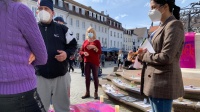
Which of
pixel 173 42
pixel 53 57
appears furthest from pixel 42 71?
pixel 173 42

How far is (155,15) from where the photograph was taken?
7.36 ft

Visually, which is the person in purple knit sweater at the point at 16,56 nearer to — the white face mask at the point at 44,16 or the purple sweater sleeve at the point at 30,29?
the purple sweater sleeve at the point at 30,29

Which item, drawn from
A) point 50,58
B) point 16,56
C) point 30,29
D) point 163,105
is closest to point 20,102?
point 16,56

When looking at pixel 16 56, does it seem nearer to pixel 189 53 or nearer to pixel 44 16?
pixel 44 16

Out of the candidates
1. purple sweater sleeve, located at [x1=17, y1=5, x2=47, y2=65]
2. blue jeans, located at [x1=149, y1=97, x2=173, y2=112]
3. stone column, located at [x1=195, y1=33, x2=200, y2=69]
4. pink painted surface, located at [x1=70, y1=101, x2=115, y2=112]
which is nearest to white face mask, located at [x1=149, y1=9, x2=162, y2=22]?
blue jeans, located at [x1=149, y1=97, x2=173, y2=112]

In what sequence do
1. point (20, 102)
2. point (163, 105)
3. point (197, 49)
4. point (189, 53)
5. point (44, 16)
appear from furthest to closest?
1. point (189, 53)
2. point (197, 49)
3. point (44, 16)
4. point (163, 105)
5. point (20, 102)

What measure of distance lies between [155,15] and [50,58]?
1580 mm

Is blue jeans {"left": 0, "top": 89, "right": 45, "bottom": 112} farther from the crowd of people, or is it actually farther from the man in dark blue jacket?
the man in dark blue jacket

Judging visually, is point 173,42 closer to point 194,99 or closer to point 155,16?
point 155,16

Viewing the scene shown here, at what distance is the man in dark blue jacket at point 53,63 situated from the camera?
2.92 metres

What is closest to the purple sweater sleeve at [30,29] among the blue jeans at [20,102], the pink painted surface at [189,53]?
the blue jeans at [20,102]

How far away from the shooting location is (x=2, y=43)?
1443mm

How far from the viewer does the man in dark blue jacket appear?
2921 millimetres

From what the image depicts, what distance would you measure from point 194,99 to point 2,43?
3.94 meters
